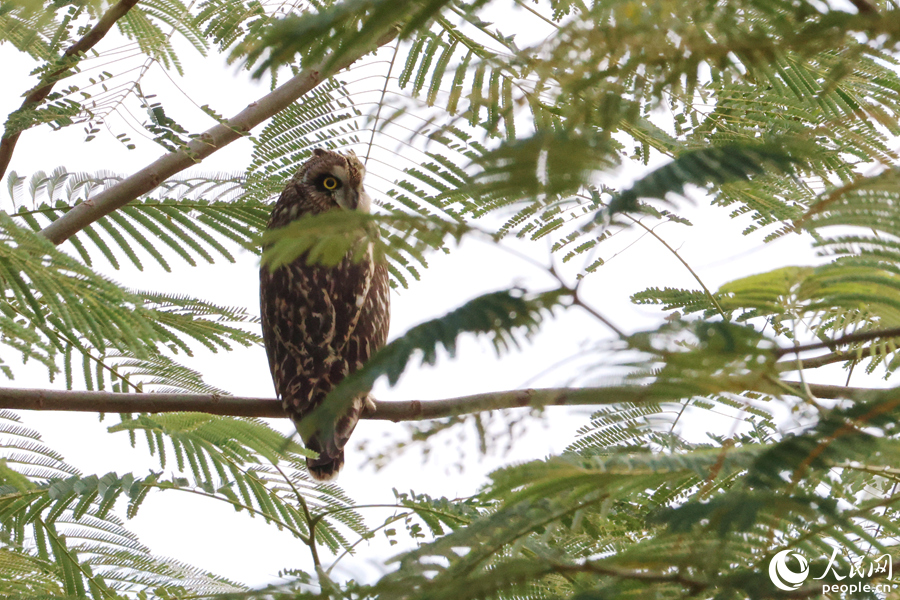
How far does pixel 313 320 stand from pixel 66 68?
135 centimetres

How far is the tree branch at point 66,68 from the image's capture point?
2318 millimetres

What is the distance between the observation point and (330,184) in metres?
4.01

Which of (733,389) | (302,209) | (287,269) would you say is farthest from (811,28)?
(302,209)

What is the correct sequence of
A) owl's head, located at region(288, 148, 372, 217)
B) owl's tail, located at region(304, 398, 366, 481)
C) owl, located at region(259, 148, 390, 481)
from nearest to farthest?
owl's tail, located at region(304, 398, 366, 481)
owl, located at region(259, 148, 390, 481)
owl's head, located at region(288, 148, 372, 217)

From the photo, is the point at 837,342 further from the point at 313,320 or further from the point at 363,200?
the point at 363,200

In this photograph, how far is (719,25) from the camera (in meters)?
0.93

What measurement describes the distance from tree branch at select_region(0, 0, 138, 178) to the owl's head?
3.79 feet

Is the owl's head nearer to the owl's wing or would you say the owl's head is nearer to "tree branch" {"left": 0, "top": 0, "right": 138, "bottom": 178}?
the owl's wing

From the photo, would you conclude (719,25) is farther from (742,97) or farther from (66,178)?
(66,178)

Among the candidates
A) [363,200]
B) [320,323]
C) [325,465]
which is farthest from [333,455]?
[363,200]

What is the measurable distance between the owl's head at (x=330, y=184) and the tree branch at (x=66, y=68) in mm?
1154

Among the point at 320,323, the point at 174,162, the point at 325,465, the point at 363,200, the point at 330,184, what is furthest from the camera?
the point at 330,184

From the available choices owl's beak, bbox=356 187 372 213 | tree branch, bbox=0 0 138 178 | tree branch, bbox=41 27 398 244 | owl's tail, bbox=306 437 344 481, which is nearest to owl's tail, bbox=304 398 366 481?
owl's tail, bbox=306 437 344 481

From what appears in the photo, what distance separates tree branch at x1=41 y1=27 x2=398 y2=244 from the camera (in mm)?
2939
